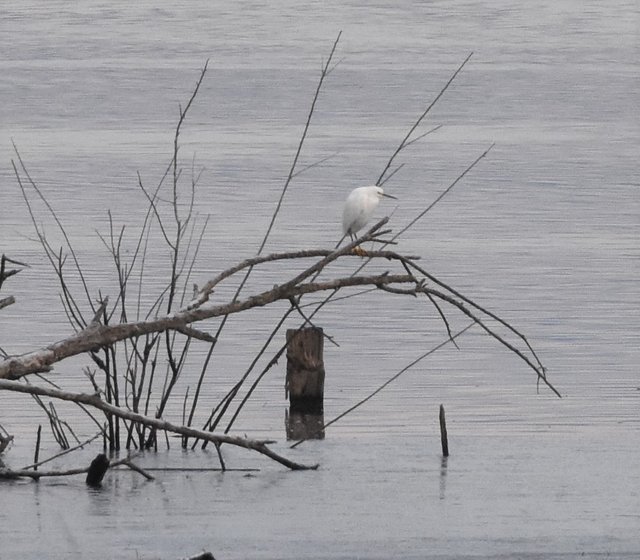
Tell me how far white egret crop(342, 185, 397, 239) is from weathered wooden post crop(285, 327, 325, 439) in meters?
0.77

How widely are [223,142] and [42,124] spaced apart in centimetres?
507

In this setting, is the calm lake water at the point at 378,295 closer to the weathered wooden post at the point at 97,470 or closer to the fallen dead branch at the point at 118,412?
the weathered wooden post at the point at 97,470

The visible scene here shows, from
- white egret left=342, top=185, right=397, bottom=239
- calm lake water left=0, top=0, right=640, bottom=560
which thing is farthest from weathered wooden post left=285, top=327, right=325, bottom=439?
white egret left=342, top=185, right=397, bottom=239

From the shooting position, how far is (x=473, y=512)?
30.5 ft

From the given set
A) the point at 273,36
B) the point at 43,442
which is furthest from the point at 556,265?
the point at 273,36

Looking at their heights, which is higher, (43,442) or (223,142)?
(223,142)

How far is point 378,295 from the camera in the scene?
17609 mm

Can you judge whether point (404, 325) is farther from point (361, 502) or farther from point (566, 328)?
point (361, 502)

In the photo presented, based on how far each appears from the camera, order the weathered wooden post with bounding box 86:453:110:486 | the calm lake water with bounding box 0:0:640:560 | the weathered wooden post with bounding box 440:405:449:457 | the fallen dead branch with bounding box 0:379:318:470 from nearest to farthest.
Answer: the fallen dead branch with bounding box 0:379:318:470
the calm lake water with bounding box 0:0:640:560
the weathered wooden post with bounding box 86:453:110:486
the weathered wooden post with bounding box 440:405:449:457

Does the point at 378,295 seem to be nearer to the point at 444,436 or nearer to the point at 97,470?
the point at 444,436

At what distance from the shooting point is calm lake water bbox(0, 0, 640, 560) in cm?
909

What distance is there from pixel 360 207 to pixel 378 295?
612 cm

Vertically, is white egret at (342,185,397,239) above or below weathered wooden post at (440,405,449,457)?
above

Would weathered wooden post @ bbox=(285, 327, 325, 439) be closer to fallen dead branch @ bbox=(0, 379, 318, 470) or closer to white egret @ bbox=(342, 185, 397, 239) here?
white egret @ bbox=(342, 185, 397, 239)
